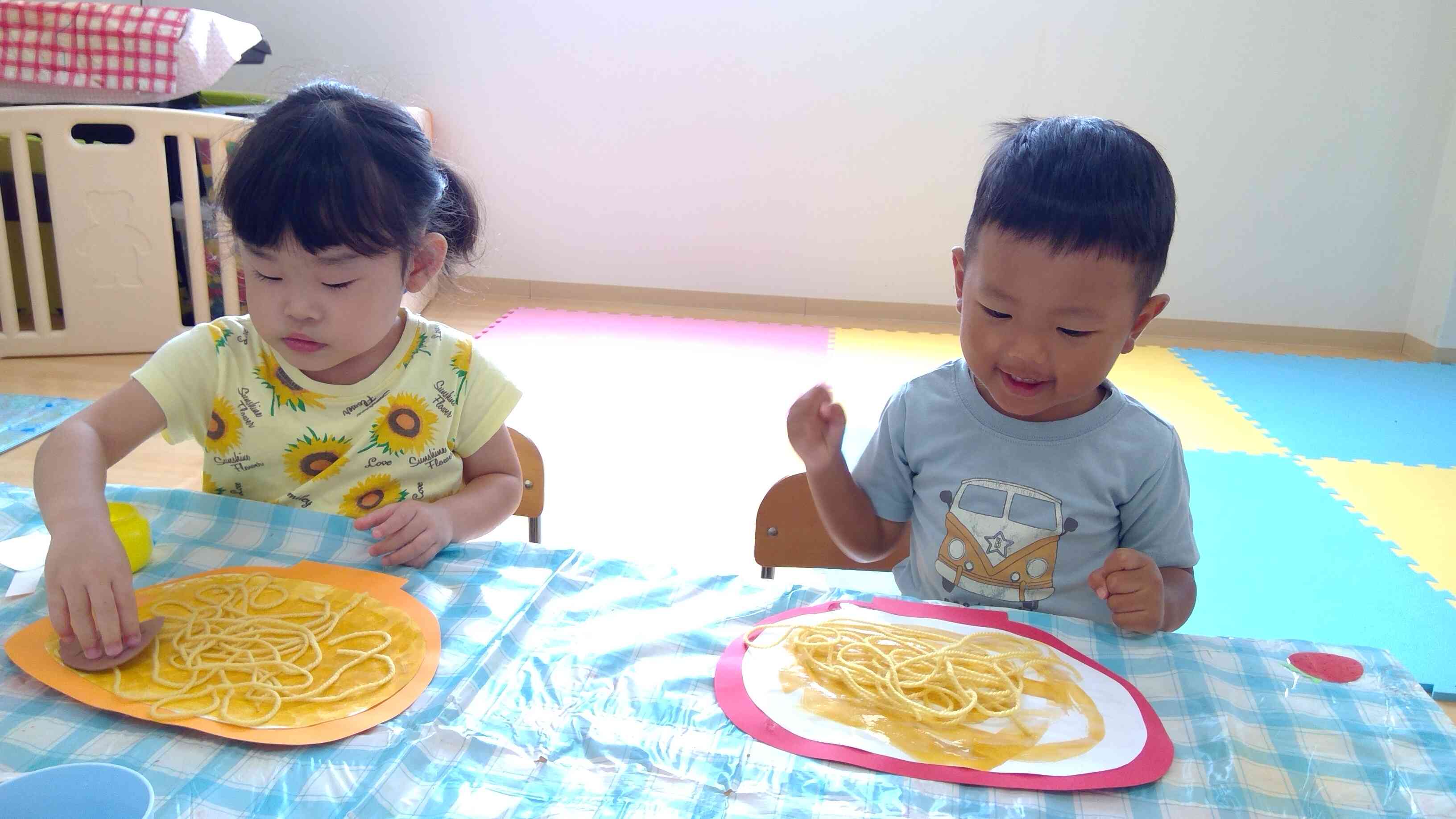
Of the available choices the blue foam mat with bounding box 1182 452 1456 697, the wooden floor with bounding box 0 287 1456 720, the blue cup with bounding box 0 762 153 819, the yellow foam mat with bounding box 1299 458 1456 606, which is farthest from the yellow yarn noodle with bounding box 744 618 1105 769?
the yellow foam mat with bounding box 1299 458 1456 606

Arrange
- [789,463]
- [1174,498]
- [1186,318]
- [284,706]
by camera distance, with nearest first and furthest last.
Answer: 1. [284,706]
2. [1174,498]
3. [789,463]
4. [1186,318]

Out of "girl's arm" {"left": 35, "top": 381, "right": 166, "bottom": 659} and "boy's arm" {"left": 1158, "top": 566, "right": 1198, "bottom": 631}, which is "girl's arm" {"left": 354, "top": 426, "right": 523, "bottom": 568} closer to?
"girl's arm" {"left": 35, "top": 381, "right": 166, "bottom": 659}

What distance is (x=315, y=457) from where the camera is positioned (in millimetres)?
951

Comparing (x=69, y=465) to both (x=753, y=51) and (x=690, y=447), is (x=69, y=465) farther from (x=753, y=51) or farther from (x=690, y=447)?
(x=753, y=51)

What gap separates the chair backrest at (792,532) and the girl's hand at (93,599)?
→ 537mm

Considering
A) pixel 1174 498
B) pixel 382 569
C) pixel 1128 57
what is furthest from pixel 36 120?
pixel 1128 57

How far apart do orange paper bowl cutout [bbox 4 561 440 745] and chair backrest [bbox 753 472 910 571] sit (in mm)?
371

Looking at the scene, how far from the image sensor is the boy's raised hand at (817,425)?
812 millimetres

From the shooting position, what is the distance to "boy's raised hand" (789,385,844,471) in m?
0.81

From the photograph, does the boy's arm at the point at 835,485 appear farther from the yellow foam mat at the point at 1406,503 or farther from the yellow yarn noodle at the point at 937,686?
the yellow foam mat at the point at 1406,503

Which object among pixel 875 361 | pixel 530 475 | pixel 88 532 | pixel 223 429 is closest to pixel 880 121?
pixel 875 361

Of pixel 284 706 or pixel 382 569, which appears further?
pixel 382 569

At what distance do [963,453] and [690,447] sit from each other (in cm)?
151

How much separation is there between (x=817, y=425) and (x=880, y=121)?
2996mm
